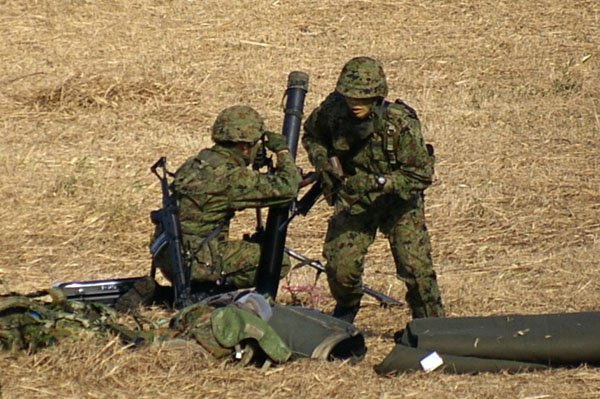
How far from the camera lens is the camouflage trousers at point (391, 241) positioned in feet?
27.2

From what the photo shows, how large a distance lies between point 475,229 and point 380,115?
3.66 m

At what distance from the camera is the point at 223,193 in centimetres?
842

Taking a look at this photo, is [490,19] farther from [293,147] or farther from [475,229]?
[293,147]

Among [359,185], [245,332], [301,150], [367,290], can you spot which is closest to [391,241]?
[359,185]

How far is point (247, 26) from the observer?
17109 millimetres

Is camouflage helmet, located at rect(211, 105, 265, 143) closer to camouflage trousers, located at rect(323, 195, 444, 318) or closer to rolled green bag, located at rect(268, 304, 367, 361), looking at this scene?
camouflage trousers, located at rect(323, 195, 444, 318)

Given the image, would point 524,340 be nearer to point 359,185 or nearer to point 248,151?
point 359,185

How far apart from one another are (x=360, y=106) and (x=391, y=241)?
0.89 metres

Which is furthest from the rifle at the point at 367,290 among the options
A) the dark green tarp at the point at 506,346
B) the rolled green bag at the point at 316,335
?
the dark green tarp at the point at 506,346

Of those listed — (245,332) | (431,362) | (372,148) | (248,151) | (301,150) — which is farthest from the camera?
(301,150)

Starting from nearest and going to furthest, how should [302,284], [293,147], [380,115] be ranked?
1. [380,115]
2. [293,147]
3. [302,284]

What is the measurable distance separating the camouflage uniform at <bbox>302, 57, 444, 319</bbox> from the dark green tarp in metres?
0.88

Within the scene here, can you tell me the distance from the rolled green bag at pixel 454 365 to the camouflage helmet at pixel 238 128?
1.74 m

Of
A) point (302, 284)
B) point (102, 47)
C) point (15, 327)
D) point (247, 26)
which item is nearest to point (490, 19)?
point (247, 26)
